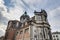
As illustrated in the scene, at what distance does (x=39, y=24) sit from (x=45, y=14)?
6.59 metres

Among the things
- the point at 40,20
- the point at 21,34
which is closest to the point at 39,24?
the point at 40,20

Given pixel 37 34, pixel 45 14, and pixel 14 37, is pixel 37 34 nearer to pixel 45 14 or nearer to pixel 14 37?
pixel 45 14

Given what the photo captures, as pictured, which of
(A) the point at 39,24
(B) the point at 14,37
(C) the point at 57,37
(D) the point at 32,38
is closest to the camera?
(D) the point at 32,38

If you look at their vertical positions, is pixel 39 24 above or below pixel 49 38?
above

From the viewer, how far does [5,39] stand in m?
63.5

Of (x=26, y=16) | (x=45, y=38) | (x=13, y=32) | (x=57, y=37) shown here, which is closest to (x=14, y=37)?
(x=13, y=32)

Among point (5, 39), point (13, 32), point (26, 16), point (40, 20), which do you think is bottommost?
point (5, 39)

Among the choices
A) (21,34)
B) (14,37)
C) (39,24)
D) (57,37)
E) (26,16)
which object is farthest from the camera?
(57,37)

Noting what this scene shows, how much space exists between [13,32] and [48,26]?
21.7 meters

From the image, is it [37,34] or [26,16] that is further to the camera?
[26,16]

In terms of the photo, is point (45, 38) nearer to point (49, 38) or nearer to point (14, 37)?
point (49, 38)

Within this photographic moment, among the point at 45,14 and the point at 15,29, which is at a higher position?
the point at 45,14

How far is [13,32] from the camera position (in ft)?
207

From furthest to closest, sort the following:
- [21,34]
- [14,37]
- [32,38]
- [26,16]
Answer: [26,16] → [14,37] → [21,34] → [32,38]
